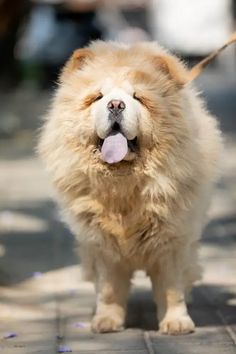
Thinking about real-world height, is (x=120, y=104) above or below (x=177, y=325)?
above

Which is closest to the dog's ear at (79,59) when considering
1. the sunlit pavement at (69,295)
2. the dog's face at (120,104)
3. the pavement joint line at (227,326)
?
the dog's face at (120,104)

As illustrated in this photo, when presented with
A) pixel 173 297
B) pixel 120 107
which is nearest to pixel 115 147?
pixel 120 107

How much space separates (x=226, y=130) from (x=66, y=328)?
1305cm

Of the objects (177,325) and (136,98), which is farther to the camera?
(177,325)

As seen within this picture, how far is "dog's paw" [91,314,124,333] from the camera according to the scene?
6.46 metres

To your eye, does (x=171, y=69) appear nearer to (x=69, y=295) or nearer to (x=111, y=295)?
(x=111, y=295)

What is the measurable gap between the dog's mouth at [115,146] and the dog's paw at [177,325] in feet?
3.72

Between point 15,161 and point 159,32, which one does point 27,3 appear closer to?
point 15,161

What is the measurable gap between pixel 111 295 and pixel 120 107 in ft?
4.49

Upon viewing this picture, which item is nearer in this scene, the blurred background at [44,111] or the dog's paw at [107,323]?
the dog's paw at [107,323]

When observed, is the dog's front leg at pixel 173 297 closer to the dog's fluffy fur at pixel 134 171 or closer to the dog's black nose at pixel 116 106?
the dog's fluffy fur at pixel 134 171

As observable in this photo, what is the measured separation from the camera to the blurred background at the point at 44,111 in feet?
27.6

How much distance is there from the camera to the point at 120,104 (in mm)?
5855

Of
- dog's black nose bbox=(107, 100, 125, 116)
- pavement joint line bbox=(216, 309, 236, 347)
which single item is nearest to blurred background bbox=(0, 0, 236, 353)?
pavement joint line bbox=(216, 309, 236, 347)
